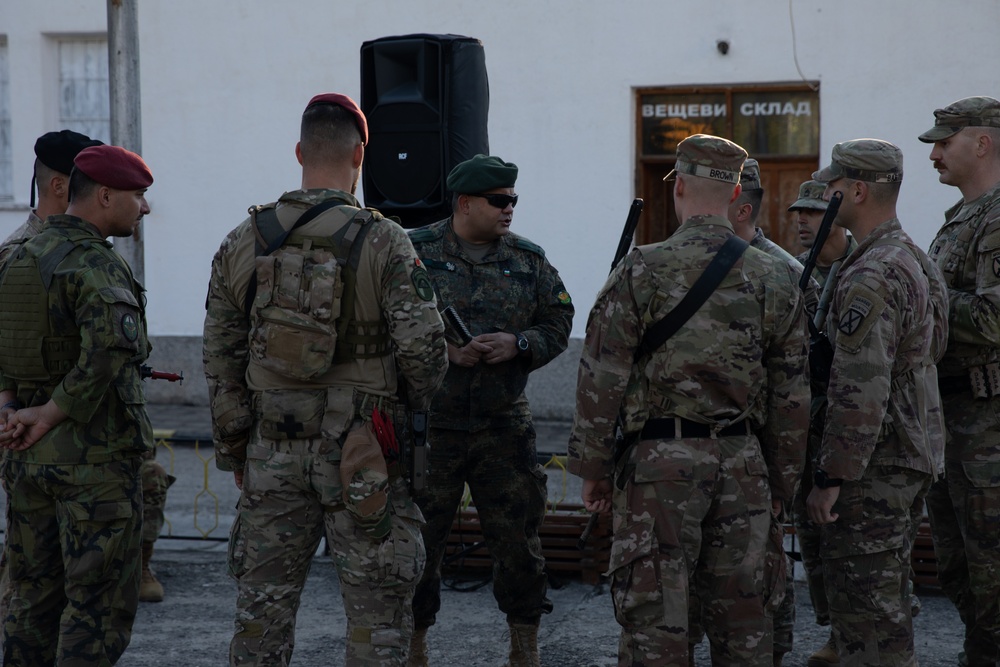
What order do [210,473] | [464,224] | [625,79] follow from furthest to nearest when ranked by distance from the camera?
[625,79], [210,473], [464,224]

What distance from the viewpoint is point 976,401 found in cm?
446

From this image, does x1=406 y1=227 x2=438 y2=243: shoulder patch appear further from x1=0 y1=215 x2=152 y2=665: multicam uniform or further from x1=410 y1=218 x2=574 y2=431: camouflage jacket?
x1=0 y1=215 x2=152 y2=665: multicam uniform

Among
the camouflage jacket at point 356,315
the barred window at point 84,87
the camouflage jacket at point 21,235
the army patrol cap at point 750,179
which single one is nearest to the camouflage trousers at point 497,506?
the camouflage jacket at point 356,315

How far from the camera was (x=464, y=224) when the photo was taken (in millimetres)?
4871

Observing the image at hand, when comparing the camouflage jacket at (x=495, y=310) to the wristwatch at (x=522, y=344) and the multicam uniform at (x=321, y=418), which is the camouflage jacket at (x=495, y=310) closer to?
the wristwatch at (x=522, y=344)

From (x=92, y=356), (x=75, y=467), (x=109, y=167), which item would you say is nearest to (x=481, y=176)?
(x=109, y=167)

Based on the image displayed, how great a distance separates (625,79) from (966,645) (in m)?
7.23

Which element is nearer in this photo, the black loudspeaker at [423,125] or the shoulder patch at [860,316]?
the shoulder patch at [860,316]

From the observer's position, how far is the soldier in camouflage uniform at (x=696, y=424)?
3629 mm

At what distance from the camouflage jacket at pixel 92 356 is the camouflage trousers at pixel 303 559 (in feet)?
2.43

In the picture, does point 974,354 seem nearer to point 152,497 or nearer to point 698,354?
point 698,354

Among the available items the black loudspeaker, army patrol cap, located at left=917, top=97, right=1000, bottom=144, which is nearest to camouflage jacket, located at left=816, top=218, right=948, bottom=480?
army patrol cap, located at left=917, top=97, right=1000, bottom=144

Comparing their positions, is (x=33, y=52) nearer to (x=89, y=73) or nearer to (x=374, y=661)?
Result: (x=89, y=73)

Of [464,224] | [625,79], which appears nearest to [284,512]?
[464,224]
